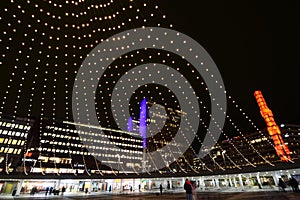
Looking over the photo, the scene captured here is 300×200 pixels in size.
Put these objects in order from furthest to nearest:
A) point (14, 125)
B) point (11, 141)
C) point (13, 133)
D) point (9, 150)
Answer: point (14, 125), point (13, 133), point (11, 141), point (9, 150)

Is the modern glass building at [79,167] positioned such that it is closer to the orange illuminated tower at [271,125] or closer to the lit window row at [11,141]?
the lit window row at [11,141]

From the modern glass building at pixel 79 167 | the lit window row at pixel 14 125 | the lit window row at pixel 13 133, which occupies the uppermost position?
the lit window row at pixel 14 125

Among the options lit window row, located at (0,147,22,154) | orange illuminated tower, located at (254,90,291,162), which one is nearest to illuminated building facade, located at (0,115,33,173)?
lit window row, located at (0,147,22,154)

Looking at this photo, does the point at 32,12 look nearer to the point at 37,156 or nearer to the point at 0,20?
the point at 0,20

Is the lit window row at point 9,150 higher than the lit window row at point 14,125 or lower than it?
lower

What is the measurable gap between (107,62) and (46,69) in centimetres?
365

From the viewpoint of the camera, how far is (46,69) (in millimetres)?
10250

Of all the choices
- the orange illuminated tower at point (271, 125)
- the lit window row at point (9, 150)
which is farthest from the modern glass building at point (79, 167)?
the orange illuminated tower at point (271, 125)

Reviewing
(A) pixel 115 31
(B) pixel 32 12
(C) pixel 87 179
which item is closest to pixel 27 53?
(B) pixel 32 12

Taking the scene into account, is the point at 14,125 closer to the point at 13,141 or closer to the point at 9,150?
the point at 13,141

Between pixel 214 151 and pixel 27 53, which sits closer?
pixel 27 53

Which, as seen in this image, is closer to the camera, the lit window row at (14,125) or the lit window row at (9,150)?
the lit window row at (9,150)

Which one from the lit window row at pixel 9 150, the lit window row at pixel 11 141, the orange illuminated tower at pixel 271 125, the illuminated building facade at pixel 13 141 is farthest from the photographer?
the orange illuminated tower at pixel 271 125

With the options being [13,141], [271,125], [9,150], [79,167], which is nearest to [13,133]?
[13,141]
